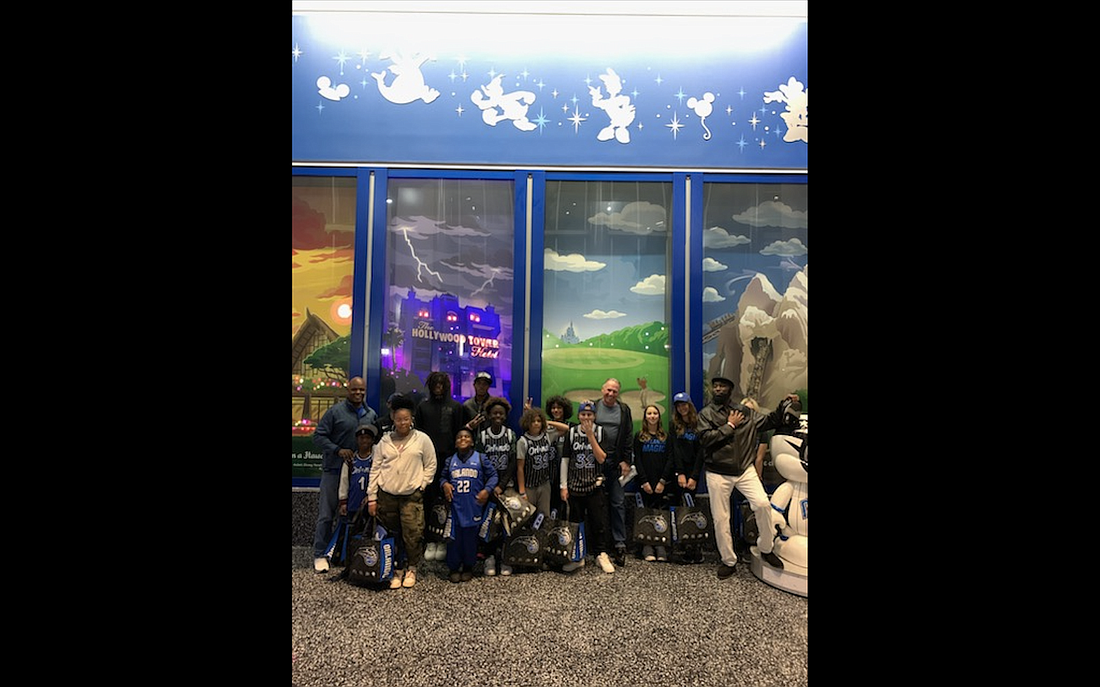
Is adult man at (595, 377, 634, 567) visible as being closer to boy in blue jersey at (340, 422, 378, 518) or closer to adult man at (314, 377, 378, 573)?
boy in blue jersey at (340, 422, 378, 518)

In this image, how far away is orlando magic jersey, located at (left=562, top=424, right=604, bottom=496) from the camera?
484 centimetres

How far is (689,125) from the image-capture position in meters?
5.83

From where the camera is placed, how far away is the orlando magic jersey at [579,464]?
15.9 feet

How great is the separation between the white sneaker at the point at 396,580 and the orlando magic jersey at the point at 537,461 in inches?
48.1

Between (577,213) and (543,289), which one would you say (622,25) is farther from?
(543,289)

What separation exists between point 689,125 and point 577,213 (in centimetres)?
149

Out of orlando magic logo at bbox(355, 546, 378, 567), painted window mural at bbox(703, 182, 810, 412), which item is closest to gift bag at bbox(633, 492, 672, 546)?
painted window mural at bbox(703, 182, 810, 412)

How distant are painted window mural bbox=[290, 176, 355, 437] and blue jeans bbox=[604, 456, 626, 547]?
110 inches

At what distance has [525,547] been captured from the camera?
179 inches

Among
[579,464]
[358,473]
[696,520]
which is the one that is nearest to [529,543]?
[579,464]
